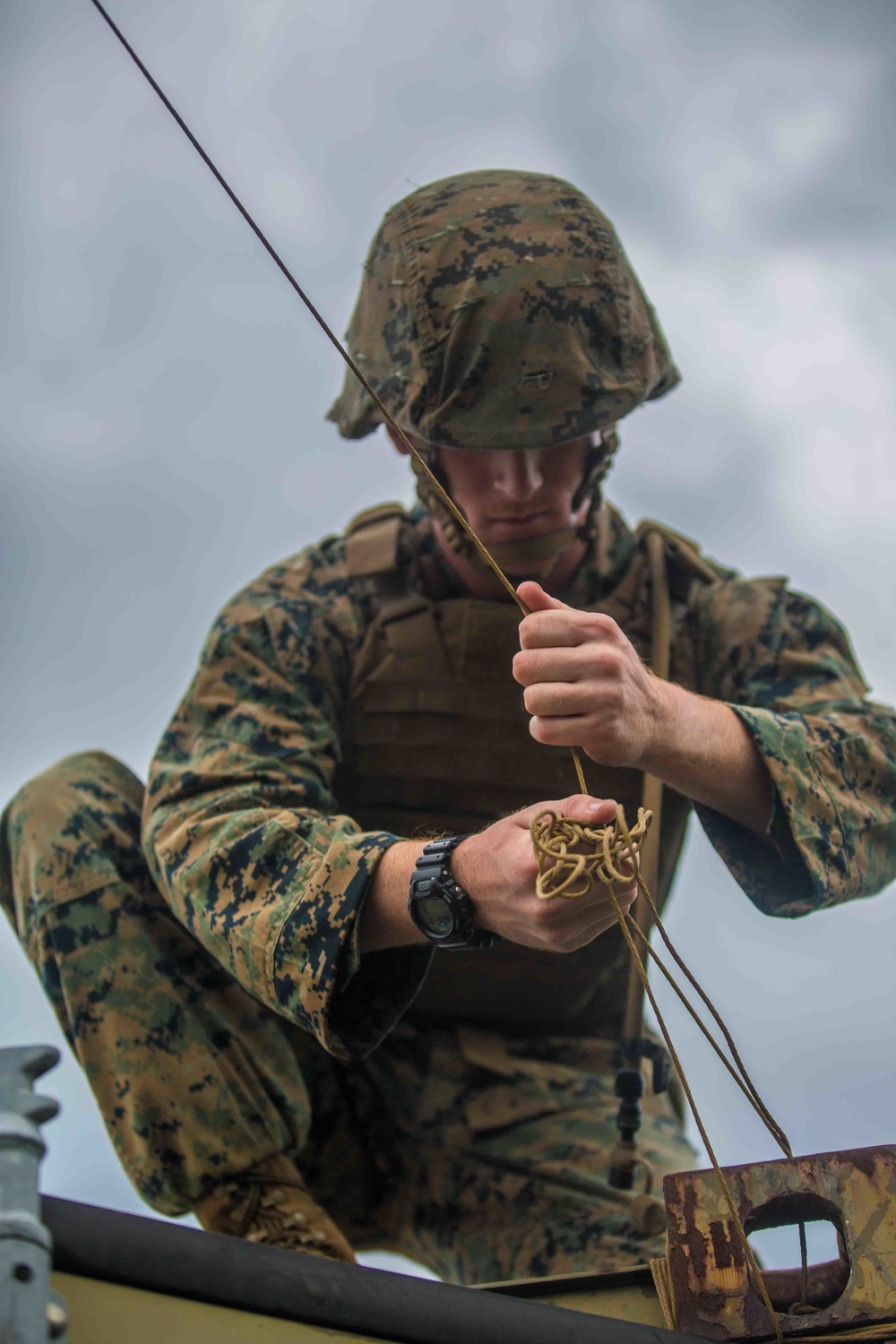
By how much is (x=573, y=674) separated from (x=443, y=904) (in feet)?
1.16

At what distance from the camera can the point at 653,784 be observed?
2.61 meters

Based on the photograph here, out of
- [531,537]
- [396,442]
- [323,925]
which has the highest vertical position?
[396,442]

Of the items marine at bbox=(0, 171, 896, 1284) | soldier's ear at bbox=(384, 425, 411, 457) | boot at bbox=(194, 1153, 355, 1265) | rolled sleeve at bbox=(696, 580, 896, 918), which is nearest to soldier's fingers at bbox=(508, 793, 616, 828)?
marine at bbox=(0, 171, 896, 1284)

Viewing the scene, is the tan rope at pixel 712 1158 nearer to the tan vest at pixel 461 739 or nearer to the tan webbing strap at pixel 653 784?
the tan webbing strap at pixel 653 784

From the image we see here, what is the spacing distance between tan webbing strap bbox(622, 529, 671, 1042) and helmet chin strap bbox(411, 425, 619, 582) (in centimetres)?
18

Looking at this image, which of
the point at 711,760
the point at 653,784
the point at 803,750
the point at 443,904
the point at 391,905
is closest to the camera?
the point at 443,904

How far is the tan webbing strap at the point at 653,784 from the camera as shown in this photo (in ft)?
8.40

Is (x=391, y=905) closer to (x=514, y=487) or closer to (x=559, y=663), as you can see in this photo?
(x=559, y=663)

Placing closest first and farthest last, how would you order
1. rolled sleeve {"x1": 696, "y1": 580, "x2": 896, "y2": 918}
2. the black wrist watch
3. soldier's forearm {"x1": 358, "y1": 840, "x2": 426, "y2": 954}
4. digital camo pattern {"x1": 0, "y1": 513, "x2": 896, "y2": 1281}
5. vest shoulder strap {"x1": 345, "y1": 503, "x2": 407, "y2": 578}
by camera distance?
the black wrist watch
soldier's forearm {"x1": 358, "y1": 840, "x2": 426, "y2": 954}
digital camo pattern {"x1": 0, "y1": 513, "x2": 896, "y2": 1281}
rolled sleeve {"x1": 696, "y1": 580, "x2": 896, "y2": 918}
vest shoulder strap {"x1": 345, "y1": 503, "x2": 407, "y2": 578}

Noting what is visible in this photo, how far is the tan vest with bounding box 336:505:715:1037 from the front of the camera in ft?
9.27

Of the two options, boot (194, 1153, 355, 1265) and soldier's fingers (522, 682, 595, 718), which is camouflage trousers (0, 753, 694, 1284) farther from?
soldier's fingers (522, 682, 595, 718)

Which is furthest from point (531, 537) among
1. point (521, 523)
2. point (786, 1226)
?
point (786, 1226)

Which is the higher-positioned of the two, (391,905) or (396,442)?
(396,442)

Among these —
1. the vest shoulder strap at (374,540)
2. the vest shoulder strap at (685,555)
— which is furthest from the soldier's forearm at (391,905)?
the vest shoulder strap at (685,555)
